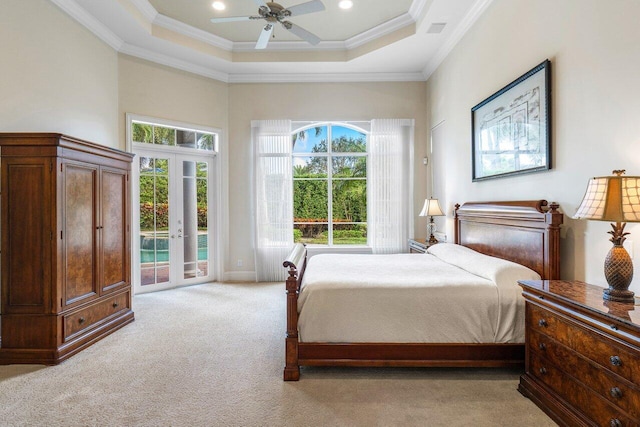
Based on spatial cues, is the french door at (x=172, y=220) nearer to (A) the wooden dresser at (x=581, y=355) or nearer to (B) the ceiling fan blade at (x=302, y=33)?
(B) the ceiling fan blade at (x=302, y=33)

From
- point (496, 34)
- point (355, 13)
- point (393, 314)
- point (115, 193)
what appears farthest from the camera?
point (355, 13)

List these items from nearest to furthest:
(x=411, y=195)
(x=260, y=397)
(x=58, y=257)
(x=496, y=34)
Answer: (x=260, y=397) → (x=58, y=257) → (x=496, y=34) → (x=411, y=195)

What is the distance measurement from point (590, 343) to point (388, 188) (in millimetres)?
4030

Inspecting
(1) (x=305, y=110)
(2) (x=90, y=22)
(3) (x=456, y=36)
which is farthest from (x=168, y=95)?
(3) (x=456, y=36)

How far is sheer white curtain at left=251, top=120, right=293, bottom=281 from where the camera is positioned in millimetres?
5578

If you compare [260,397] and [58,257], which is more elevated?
[58,257]

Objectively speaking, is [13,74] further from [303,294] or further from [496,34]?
[496,34]

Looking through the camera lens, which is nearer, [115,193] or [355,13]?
[115,193]

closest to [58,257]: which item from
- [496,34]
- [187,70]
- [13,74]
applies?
[13,74]

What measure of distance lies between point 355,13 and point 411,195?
9.36 ft

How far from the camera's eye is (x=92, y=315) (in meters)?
3.26

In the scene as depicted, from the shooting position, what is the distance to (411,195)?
5.61 metres

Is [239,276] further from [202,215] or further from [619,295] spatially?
[619,295]

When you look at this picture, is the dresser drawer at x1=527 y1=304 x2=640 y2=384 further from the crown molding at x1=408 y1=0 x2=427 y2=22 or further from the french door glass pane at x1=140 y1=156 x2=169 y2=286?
the french door glass pane at x1=140 y1=156 x2=169 y2=286
